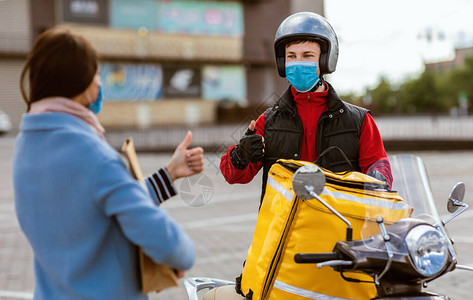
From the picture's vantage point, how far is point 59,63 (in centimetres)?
192

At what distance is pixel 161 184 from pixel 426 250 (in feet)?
3.01

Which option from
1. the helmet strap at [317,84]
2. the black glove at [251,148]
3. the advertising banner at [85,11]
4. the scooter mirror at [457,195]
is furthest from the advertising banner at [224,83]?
the scooter mirror at [457,195]

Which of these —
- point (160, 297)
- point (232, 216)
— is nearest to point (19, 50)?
point (232, 216)

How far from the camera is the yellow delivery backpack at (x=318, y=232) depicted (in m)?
2.16

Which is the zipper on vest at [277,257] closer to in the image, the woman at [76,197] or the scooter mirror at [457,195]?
the woman at [76,197]

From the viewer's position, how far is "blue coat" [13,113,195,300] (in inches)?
72.4

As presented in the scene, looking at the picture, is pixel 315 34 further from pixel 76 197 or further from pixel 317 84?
pixel 76 197

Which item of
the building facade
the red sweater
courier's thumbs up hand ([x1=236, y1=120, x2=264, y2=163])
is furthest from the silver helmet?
the building facade

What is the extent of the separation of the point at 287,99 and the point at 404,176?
0.67m

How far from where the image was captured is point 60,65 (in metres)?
1.93

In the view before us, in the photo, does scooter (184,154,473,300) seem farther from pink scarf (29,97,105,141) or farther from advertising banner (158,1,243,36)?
advertising banner (158,1,243,36)

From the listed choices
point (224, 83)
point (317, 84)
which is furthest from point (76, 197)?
point (224, 83)

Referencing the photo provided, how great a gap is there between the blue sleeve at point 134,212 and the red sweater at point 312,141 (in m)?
0.97

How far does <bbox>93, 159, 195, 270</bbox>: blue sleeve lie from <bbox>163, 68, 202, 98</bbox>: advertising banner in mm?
44091
